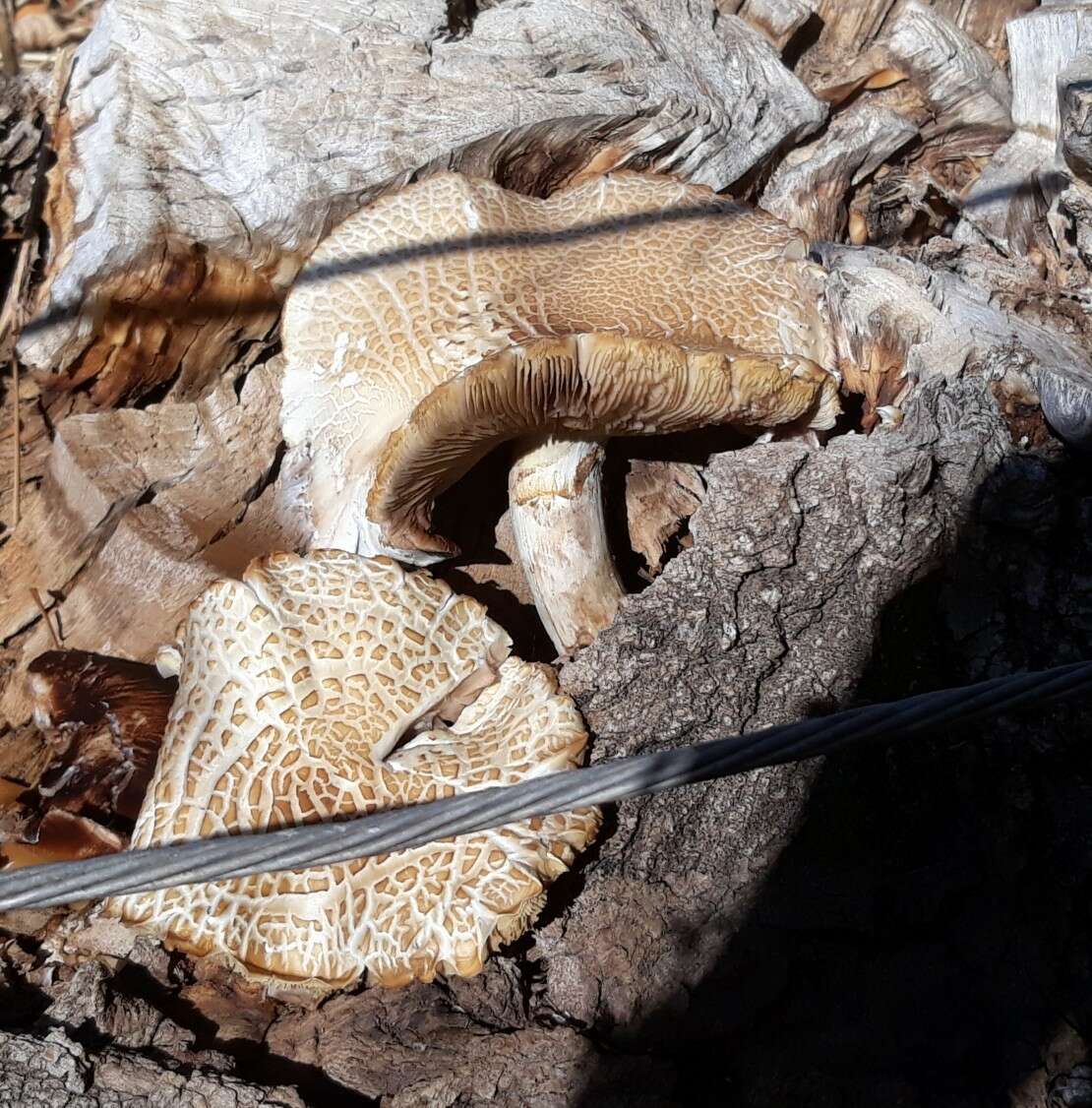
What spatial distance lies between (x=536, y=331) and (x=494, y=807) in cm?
140

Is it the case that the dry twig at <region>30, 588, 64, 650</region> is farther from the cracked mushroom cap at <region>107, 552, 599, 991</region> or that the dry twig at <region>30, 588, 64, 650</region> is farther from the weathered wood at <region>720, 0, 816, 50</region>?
the weathered wood at <region>720, 0, 816, 50</region>

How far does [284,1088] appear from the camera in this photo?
6.74 feet

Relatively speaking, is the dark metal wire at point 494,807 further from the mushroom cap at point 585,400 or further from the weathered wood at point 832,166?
the weathered wood at point 832,166

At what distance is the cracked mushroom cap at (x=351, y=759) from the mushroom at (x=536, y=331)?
0.42 metres

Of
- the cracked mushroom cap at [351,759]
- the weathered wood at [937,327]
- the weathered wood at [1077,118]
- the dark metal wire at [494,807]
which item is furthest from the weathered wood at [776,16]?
the dark metal wire at [494,807]

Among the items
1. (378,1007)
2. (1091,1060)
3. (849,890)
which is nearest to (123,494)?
(378,1007)

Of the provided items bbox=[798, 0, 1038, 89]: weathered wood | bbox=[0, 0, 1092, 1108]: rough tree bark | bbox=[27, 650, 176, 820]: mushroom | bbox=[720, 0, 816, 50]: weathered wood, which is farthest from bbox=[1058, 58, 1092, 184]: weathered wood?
bbox=[27, 650, 176, 820]: mushroom

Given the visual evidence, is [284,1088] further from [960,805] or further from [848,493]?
[848,493]

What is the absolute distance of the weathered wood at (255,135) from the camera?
8.86ft

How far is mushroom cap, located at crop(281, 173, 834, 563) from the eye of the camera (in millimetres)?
2631

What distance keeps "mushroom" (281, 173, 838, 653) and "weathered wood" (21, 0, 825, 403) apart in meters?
0.20

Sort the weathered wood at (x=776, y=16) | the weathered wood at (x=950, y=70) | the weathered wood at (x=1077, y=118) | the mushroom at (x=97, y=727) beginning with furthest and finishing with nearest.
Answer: the weathered wood at (x=776, y=16) < the weathered wood at (x=950, y=70) < the weathered wood at (x=1077, y=118) < the mushroom at (x=97, y=727)

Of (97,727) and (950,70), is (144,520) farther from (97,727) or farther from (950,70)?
(950,70)

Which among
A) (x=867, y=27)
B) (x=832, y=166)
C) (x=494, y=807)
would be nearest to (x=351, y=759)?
(x=494, y=807)
